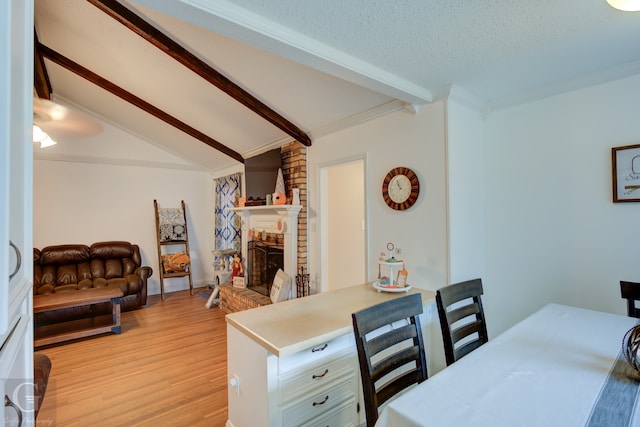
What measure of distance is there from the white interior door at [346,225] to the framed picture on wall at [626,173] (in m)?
2.47

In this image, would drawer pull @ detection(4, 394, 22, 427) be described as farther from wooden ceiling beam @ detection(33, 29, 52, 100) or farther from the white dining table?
wooden ceiling beam @ detection(33, 29, 52, 100)

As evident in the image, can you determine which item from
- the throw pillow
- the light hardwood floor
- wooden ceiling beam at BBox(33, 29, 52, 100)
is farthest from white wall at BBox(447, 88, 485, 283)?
wooden ceiling beam at BBox(33, 29, 52, 100)

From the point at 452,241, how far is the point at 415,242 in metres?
0.31

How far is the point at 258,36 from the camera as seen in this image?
157 cm

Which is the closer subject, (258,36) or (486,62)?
(258,36)

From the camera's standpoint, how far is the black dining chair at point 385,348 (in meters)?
1.13

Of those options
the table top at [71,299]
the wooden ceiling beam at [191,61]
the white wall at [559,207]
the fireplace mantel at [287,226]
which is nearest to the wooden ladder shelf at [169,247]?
the table top at [71,299]

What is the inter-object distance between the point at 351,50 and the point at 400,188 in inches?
47.9

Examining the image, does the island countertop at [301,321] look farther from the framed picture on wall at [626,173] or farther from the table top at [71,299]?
the table top at [71,299]

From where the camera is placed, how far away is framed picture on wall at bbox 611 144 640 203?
190cm

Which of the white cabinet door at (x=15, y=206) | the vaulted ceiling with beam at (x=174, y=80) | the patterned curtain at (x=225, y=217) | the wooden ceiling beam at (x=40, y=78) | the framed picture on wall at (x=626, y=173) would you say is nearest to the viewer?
the white cabinet door at (x=15, y=206)

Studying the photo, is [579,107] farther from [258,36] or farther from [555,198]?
[258,36]

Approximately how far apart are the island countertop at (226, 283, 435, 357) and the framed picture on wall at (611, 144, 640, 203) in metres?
1.38

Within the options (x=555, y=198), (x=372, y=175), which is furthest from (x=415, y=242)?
(x=555, y=198)
